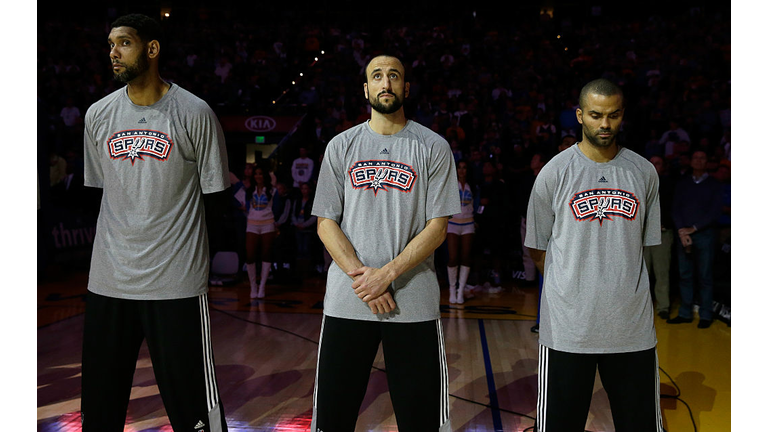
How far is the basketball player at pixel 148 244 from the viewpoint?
284 cm

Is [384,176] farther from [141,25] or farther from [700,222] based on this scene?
[700,222]

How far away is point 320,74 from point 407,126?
1379 cm

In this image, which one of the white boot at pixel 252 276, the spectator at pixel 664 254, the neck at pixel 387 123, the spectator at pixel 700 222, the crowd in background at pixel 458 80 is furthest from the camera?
the crowd in background at pixel 458 80

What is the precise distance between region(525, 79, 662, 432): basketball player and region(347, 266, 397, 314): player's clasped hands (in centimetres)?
81

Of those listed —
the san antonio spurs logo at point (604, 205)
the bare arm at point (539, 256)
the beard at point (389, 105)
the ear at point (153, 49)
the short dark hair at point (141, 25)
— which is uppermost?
the short dark hair at point (141, 25)

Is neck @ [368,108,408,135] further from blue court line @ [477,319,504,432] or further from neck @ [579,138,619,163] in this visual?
blue court line @ [477,319,504,432]

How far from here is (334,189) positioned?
293 cm

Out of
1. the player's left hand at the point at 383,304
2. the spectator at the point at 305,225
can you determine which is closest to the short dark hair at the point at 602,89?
the player's left hand at the point at 383,304

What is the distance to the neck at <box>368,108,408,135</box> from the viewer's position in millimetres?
2934

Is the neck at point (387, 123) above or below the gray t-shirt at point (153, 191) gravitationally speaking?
above

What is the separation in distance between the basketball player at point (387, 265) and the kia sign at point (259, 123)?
39.3 ft

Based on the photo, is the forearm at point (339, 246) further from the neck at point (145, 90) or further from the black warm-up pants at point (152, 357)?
the neck at point (145, 90)

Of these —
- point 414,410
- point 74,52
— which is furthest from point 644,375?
point 74,52

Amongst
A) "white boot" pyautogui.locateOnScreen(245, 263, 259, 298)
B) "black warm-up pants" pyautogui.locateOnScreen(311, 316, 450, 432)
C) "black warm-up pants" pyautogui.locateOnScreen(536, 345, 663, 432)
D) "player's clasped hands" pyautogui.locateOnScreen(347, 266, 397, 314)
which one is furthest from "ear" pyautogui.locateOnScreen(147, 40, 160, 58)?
"white boot" pyautogui.locateOnScreen(245, 263, 259, 298)
